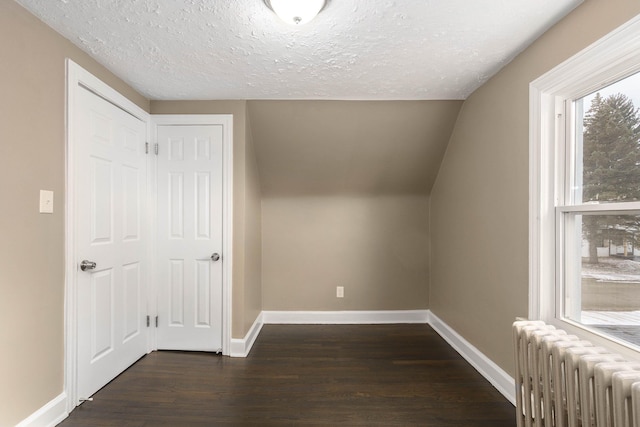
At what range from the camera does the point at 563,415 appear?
1353 millimetres

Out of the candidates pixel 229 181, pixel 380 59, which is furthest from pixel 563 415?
pixel 229 181

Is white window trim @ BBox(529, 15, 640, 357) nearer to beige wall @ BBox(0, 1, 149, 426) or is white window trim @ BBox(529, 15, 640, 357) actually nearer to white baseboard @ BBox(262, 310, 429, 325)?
white baseboard @ BBox(262, 310, 429, 325)

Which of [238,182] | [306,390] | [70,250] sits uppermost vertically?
[238,182]

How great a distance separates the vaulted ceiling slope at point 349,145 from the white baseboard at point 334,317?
1361 millimetres

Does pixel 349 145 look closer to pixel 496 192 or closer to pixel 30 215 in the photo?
pixel 496 192

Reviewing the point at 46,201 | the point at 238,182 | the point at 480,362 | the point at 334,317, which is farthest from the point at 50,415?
the point at 480,362

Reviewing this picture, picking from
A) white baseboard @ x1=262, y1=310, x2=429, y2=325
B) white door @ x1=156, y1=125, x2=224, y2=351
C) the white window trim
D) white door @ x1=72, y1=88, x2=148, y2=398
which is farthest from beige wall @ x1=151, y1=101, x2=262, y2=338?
the white window trim

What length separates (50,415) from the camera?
1761 millimetres

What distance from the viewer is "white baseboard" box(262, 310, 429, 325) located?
3.60m

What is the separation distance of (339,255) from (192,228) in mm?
1646

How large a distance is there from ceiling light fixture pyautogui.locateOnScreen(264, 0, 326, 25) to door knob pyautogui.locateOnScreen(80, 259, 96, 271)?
1868 millimetres

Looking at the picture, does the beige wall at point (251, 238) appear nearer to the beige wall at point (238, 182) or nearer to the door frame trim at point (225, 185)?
the beige wall at point (238, 182)

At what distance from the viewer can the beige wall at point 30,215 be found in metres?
1.51

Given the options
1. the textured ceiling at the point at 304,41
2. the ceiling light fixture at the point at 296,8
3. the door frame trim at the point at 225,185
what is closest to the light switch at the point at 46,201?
the textured ceiling at the point at 304,41
